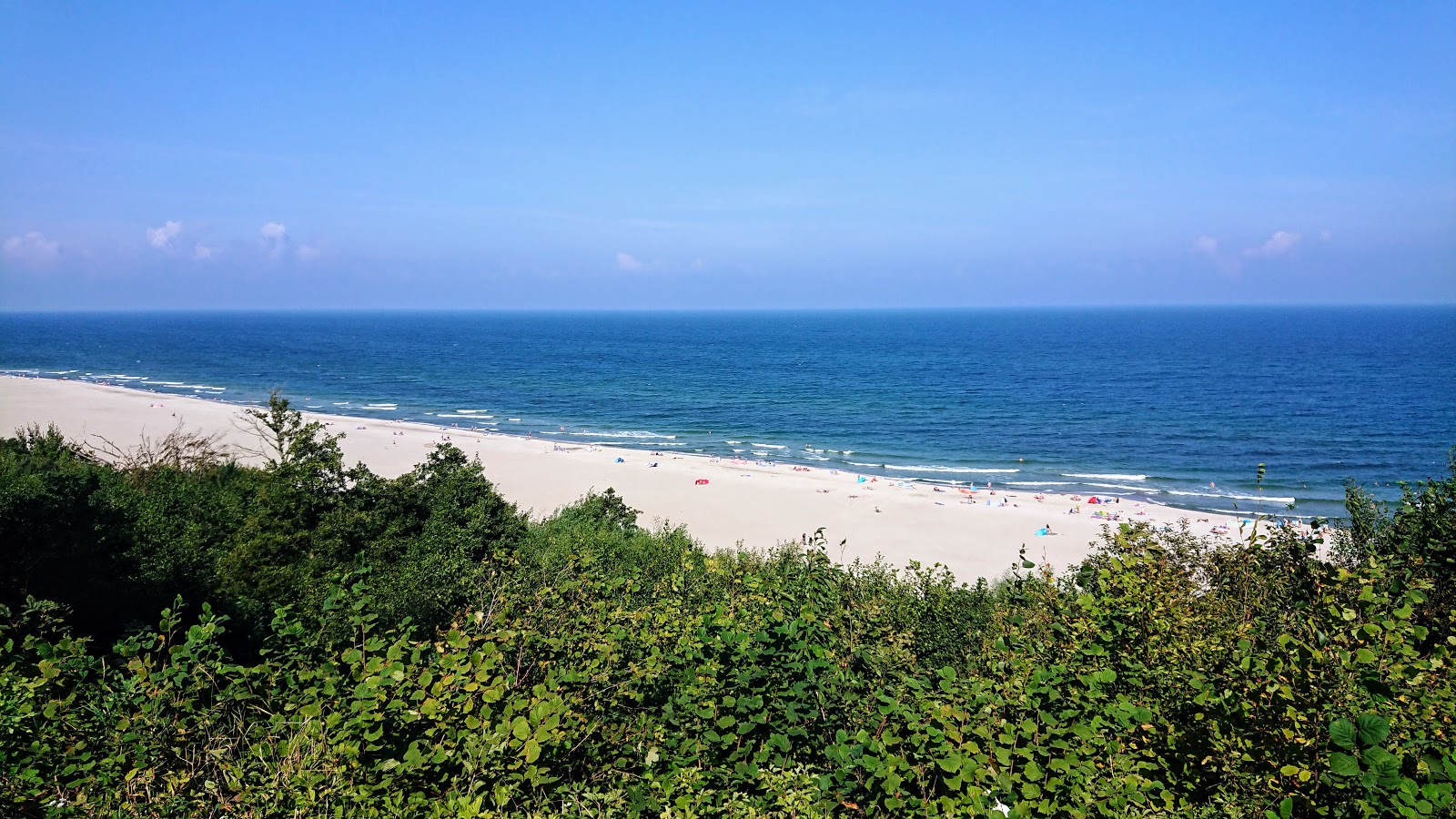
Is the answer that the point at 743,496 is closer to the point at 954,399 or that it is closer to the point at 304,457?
the point at 304,457

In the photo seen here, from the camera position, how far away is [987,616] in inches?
659

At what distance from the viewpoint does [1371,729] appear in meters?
4.02

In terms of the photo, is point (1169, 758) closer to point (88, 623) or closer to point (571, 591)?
point (571, 591)

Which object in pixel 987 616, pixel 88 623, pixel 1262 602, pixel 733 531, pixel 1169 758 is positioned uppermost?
pixel 1169 758

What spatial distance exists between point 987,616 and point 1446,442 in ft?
189

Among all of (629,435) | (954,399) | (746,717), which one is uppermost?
(746,717)

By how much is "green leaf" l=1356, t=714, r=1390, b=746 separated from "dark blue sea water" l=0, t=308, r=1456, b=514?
43.9 metres

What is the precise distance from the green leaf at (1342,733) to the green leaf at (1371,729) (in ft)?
0.17

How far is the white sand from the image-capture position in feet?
115

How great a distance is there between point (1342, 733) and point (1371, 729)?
133 mm

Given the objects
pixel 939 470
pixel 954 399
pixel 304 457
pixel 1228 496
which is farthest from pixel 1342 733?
pixel 954 399

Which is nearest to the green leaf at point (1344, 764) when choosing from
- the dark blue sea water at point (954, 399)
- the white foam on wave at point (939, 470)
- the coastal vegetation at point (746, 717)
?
the coastal vegetation at point (746, 717)

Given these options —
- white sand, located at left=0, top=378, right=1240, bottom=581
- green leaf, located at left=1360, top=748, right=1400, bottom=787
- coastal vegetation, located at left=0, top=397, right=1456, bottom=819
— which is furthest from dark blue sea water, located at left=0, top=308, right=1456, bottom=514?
green leaf, located at left=1360, top=748, right=1400, bottom=787

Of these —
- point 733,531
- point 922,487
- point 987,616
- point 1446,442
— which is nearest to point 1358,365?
point 1446,442
